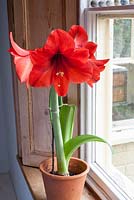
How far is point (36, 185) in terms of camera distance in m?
1.42

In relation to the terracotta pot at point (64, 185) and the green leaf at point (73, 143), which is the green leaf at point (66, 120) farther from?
the terracotta pot at point (64, 185)

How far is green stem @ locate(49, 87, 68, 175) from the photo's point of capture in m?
1.01

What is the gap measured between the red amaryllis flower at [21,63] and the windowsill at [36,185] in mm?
676

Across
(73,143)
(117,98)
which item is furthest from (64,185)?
(117,98)

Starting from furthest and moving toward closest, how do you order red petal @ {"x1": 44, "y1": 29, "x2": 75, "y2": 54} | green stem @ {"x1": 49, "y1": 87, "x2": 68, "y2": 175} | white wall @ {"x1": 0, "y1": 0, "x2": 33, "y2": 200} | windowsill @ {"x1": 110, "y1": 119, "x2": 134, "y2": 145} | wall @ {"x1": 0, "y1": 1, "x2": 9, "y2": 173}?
wall @ {"x1": 0, "y1": 1, "x2": 9, "y2": 173} → white wall @ {"x1": 0, "y1": 0, "x2": 33, "y2": 200} → windowsill @ {"x1": 110, "y1": 119, "x2": 134, "y2": 145} → green stem @ {"x1": 49, "y1": 87, "x2": 68, "y2": 175} → red petal @ {"x1": 44, "y1": 29, "x2": 75, "y2": 54}

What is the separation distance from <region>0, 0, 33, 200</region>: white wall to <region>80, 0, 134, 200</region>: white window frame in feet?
1.50

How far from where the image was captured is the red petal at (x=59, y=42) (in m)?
0.80

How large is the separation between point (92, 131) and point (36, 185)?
373 millimetres

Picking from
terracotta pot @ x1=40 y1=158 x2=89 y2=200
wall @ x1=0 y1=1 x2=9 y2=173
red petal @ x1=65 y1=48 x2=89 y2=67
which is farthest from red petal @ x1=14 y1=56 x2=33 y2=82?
wall @ x1=0 y1=1 x2=9 y2=173

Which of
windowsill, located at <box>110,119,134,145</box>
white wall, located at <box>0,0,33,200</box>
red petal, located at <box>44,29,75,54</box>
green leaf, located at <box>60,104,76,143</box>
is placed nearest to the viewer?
red petal, located at <box>44,29,75,54</box>

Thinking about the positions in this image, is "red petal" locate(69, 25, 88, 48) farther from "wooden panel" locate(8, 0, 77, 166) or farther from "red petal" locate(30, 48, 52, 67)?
"wooden panel" locate(8, 0, 77, 166)

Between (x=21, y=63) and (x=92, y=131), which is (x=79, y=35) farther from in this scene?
(x=92, y=131)

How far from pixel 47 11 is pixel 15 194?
52.0 inches

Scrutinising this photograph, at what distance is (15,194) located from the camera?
207 cm
